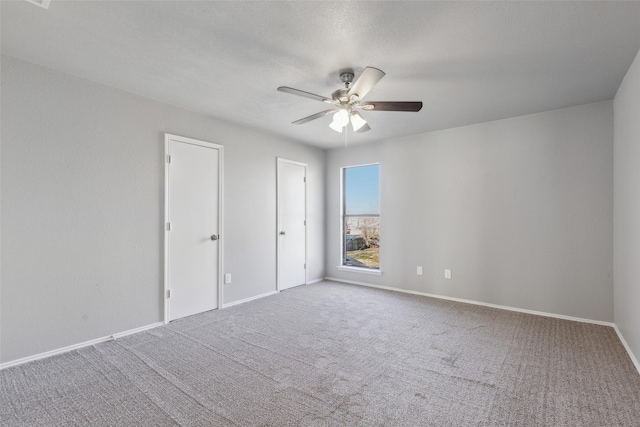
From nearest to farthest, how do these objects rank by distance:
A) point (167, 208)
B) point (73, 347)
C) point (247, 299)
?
point (73, 347)
point (167, 208)
point (247, 299)

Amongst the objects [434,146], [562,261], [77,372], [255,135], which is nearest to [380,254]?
[434,146]

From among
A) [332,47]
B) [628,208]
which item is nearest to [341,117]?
[332,47]

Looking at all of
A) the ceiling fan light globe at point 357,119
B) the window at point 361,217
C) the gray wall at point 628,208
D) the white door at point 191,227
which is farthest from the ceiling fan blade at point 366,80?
the window at point 361,217

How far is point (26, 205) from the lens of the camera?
2.52 meters

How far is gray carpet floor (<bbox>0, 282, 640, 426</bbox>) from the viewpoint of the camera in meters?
1.84

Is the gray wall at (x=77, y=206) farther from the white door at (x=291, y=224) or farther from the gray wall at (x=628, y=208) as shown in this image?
the gray wall at (x=628, y=208)

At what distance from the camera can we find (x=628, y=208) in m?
2.68

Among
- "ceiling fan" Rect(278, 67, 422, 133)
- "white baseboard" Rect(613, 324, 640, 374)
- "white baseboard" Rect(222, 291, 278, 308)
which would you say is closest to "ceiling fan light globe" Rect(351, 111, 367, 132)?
"ceiling fan" Rect(278, 67, 422, 133)

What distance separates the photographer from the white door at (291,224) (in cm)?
490

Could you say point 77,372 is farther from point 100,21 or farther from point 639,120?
point 639,120

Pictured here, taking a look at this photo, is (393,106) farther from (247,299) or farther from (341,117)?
(247,299)

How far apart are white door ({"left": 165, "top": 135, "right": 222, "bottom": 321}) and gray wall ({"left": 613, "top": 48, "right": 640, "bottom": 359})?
420cm

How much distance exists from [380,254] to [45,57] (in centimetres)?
464

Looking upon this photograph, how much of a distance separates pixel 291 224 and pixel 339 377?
3.10 metres
